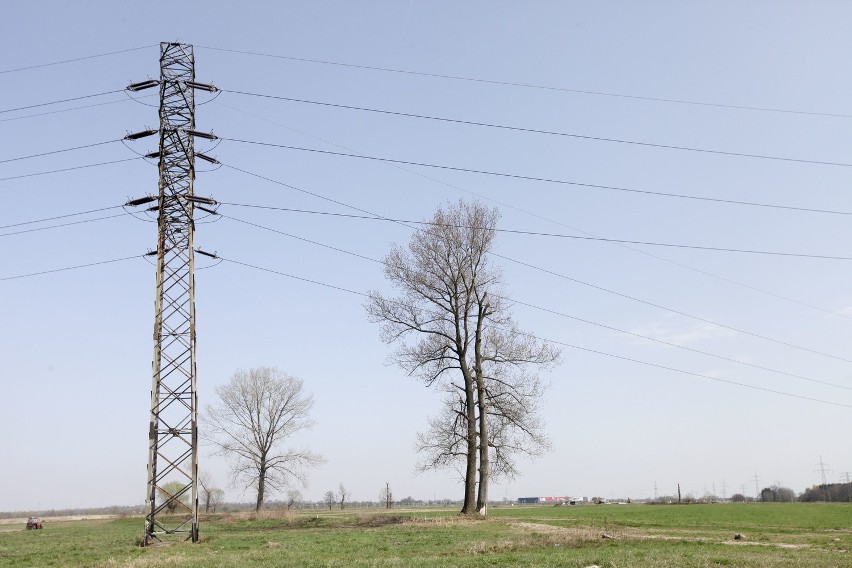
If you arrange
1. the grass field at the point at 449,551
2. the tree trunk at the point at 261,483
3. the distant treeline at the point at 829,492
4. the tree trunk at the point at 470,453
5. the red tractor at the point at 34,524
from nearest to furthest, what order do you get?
1. the grass field at the point at 449,551
2. the tree trunk at the point at 470,453
3. the red tractor at the point at 34,524
4. the tree trunk at the point at 261,483
5. the distant treeline at the point at 829,492

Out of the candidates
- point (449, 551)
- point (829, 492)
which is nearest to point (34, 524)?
point (449, 551)

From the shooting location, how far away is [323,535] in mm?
28203

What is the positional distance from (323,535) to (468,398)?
11164mm

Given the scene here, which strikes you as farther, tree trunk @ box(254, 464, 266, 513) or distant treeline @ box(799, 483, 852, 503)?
distant treeline @ box(799, 483, 852, 503)

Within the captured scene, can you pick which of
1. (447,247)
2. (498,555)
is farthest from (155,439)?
(447,247)

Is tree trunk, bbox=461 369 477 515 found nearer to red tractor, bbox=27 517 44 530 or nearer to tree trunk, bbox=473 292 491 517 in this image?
tree trunk, bbox=473 292 491 517

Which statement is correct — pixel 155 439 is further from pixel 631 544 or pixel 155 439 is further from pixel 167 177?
pixel 631 544

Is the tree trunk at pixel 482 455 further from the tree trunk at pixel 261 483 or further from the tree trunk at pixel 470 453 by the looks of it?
the tree trunk at pixel 261 483

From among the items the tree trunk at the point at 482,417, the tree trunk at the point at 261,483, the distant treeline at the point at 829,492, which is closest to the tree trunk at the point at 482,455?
the tree trunk at the point at 482,417

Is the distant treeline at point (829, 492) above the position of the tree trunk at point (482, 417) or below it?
below

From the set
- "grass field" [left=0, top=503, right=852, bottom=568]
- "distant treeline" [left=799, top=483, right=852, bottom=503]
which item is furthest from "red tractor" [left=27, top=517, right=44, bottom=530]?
"distant treeline" [left=799, top=483, right=852, bottom=503]

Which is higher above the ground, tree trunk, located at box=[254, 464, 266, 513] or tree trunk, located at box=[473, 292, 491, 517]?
tree trunk, located at box=[473, 292, 491, 517]

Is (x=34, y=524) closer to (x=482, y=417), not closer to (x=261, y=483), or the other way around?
(x=261, y=483)

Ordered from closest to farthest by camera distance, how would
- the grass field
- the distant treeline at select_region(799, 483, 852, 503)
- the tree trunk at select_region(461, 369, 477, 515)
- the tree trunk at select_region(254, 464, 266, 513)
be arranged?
the grass field → the tree trunk at select_region(461, 369, 477, 515) → the tree trunk at select_region(254, 464, 266, 513) → the distant treeline at select_region(799, 483, 852, 503)
